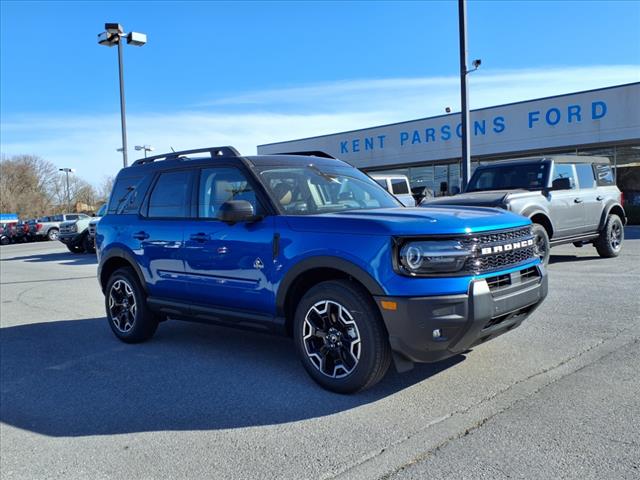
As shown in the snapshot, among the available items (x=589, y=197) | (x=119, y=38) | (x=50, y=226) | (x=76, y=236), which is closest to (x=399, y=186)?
(x=589, y=197)

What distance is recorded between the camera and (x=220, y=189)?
5312 millimetres

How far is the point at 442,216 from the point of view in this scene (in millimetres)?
→ 4156

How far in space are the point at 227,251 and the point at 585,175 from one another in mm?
8501

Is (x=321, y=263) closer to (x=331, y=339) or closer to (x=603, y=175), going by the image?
(x=331, y=339)

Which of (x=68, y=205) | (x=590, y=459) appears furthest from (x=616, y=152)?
(x=68, y=205)

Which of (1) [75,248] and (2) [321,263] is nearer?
(2) [321,263]

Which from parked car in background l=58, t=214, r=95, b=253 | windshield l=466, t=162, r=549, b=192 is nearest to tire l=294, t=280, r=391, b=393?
windshield l=466, t=162, r=549, b=192

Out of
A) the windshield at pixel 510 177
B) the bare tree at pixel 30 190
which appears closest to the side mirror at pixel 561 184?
the windshield at pixel 510 177

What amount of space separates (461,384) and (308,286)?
1401 millimetres

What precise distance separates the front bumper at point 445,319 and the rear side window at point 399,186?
13.0 meters

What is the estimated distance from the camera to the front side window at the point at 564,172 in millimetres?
10219

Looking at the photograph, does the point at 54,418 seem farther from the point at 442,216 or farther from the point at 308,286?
the point at 442,216

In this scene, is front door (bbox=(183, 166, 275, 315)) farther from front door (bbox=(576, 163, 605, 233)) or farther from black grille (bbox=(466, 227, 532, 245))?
front door (bbox=(576, 163, 605, 233))

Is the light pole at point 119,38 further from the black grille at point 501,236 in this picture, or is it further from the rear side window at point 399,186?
the black grille at point 501,236
